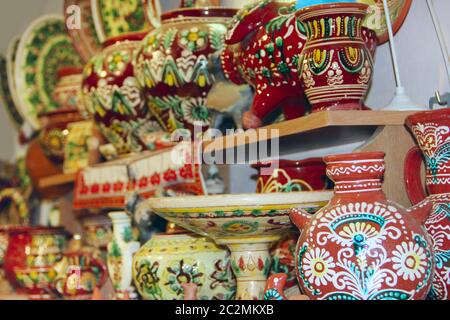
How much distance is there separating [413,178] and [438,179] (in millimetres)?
71

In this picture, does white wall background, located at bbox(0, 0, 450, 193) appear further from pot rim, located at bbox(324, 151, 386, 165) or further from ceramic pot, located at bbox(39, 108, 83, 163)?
ceramic pot, located at bbox(39, 108, 83, 163)

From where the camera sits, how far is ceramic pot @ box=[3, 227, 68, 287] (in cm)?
170

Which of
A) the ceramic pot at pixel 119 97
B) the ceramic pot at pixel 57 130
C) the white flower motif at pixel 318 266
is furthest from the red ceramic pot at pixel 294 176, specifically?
the ceramic pot at pixel 57 130

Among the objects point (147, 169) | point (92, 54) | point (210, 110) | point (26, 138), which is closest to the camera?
point (210, 110)

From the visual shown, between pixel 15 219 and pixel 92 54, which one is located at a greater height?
pixel 92 54

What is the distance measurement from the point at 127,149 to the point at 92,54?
0.92 feet

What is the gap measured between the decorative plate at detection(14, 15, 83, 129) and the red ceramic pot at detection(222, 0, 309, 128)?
1.05 m

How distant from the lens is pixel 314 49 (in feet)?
3.35

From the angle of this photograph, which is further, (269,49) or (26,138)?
(26,138)

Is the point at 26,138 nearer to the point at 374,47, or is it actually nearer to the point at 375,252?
the point at 374,47

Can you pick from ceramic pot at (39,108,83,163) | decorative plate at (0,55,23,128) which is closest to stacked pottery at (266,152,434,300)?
ceramic pot at (39,108,83,163)

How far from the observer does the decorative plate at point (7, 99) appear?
7.66ft

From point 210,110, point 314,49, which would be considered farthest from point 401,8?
point 210,110
